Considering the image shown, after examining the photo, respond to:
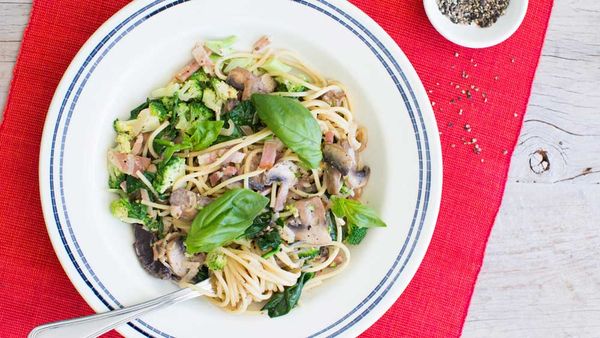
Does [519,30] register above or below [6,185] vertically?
above

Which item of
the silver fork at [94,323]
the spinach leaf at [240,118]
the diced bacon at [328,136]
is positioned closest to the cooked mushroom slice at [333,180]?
the diced bacon at [328,136]

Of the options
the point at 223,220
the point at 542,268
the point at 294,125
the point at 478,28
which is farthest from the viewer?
the point at 542,268

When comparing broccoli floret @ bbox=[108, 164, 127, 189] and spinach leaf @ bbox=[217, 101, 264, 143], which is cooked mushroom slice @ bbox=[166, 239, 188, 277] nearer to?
broccoli floret @ bbox=[108, 164, 127, 189]

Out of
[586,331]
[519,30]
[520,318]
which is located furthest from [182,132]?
[586,331]

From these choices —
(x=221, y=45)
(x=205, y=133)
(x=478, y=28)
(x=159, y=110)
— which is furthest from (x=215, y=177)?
(x=478, y=28)

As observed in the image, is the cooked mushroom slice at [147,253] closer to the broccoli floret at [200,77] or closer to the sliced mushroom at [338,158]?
the broccoli floret at [200,77]

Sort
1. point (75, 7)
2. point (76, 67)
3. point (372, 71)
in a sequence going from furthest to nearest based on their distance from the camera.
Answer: point (75, 7) → point (372, 71) → point (76, 67)

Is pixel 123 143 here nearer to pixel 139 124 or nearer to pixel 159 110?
pixel 139 124

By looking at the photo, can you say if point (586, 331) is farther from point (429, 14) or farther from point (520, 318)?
point (429, 14)
